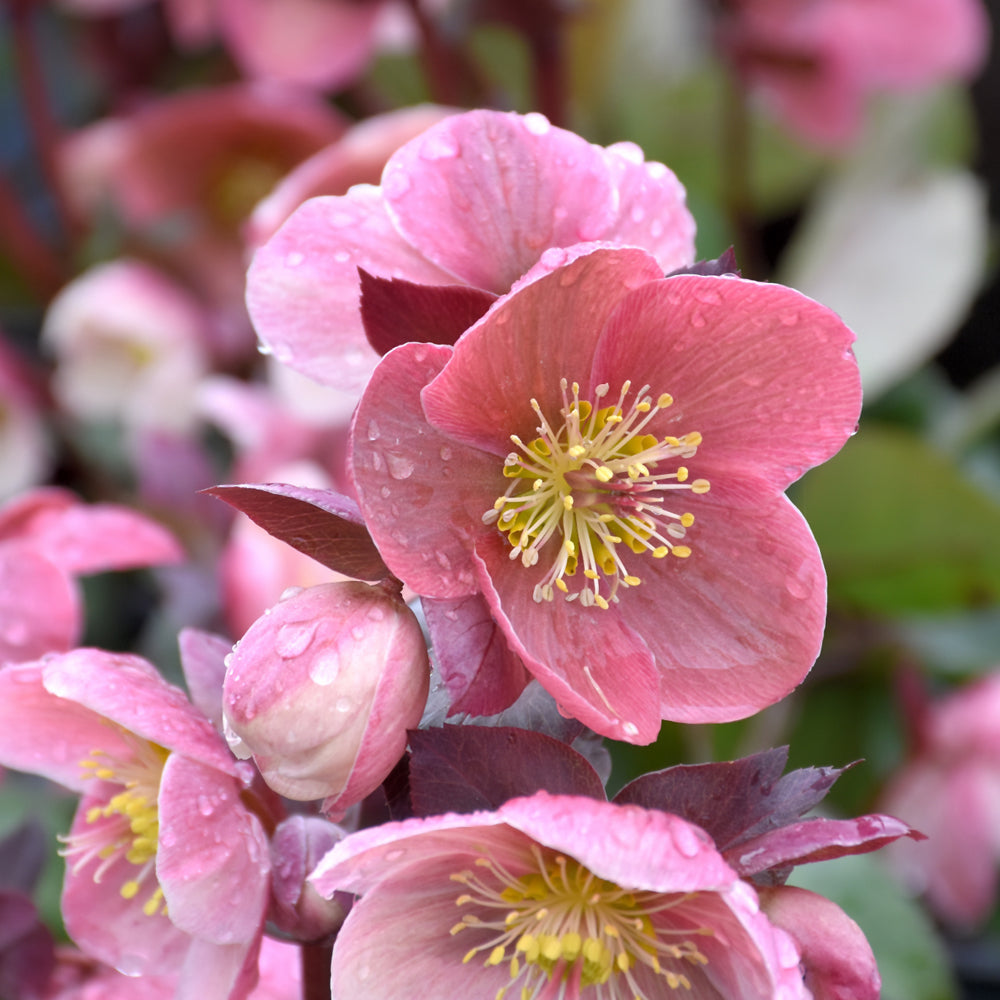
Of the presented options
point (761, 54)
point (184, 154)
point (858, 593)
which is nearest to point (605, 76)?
point (761, 54)

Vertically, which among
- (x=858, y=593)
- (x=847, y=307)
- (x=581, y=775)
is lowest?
(x=858, y=593)

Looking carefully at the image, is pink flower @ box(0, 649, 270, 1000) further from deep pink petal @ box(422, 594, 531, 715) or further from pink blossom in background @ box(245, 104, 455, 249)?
pink blossom in background @ box(245, 104, 455, 249)

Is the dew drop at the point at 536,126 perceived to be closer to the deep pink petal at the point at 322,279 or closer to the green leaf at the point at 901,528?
the deep pink petal at the point at 322,279

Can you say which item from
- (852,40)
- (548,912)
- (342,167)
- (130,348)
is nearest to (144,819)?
(548,912)

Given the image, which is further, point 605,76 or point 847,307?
point 605,76

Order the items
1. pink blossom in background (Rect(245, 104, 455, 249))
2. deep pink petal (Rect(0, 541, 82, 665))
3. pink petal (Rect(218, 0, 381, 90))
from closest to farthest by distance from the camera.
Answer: deep pink petal (Rect(0, 541, 82, 665)) → pink blossom in background (Rect(245, 104, 455, 249)) → pink petal (Rect(218, 0, 381, 90))

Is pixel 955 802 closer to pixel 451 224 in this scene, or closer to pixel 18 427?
pixel 451 224

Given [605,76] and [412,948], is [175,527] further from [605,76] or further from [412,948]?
[605,76]

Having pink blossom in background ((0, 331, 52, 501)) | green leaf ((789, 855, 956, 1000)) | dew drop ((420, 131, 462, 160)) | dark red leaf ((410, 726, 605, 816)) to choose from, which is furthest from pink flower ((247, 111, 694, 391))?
pink blossom in background ((0, 331, 52, 501))

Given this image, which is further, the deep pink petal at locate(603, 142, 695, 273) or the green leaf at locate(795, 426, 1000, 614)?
the green leaf at locate(795, 426, 1000, 614)
